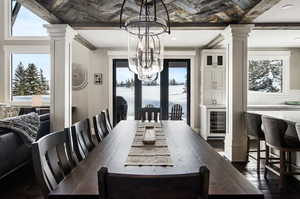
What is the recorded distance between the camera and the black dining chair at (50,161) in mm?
1302

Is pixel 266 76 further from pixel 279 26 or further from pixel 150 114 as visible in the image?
pixel 150 114

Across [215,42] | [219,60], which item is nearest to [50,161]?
[215,42]

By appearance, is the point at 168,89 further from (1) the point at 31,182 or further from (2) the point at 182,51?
(1) the point at 31,182

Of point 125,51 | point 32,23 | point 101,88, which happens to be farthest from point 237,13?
point 32,23

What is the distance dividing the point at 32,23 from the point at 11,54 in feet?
3.78

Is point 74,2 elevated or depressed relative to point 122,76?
elevated

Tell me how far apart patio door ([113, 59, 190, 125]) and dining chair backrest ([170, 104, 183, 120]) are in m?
0.10

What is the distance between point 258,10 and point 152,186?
A: 3.47 meters

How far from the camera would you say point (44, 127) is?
4.20 meters

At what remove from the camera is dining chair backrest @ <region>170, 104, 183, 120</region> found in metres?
6.67

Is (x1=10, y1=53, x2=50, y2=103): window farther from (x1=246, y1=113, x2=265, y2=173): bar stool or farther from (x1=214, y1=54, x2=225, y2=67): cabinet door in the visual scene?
(x1=246, y1=113, x2=265, y2=173): bar stool

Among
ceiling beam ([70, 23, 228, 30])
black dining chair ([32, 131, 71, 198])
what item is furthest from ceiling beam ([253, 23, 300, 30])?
black dining chair ([32, 131, 71, 198])

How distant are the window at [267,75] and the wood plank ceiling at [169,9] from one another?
3209 mm

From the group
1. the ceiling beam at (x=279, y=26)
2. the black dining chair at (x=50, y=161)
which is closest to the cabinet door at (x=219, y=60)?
the ceiling beam at (x=279, y=26)
